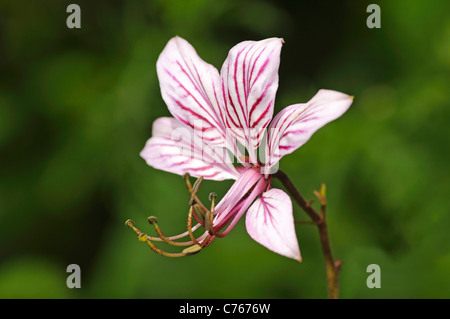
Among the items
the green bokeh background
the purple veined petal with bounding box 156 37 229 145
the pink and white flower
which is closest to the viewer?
the pink and white flower

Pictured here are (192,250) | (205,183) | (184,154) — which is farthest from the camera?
(205,183)

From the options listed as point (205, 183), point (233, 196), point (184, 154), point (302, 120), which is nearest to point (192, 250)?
point (233, 196)

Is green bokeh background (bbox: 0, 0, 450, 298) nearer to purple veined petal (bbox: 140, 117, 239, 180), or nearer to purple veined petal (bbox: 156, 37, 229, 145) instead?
purple veined petal (bbox: 140, 117, 239, 180)

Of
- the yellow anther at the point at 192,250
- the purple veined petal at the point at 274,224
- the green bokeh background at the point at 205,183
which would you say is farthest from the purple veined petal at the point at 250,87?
the green bokeh background at the point at 205,183

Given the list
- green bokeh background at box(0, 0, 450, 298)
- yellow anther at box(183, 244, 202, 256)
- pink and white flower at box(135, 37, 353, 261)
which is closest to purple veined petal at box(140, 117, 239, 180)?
pink and white flower at box(135, 37, 353, 261)

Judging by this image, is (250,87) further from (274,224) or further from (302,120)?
(274,224)

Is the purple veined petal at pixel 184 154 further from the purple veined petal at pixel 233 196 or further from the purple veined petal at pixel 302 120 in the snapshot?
the purple veined petal at pixel 302 120
